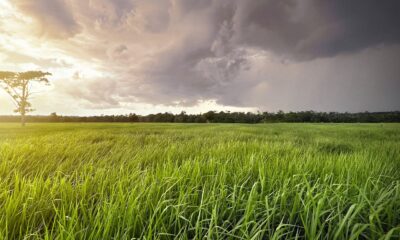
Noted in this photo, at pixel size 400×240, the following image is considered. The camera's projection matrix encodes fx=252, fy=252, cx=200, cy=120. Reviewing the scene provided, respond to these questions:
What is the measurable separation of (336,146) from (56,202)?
23.6 ft

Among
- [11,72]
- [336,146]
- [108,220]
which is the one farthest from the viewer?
[11,72]

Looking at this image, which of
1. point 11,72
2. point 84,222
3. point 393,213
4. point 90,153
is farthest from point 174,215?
point 11,72

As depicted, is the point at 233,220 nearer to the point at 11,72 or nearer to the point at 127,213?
the point at 127,213

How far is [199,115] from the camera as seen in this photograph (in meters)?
49.7

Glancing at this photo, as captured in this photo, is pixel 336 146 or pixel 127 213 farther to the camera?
pixel 336 146

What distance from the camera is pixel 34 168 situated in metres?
3.90

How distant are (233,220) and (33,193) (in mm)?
1739

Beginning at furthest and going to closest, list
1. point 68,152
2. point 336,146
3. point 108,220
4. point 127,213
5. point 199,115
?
point 199,115 → point 336,146 → point 68,152 → point 127,213 → point 108,220

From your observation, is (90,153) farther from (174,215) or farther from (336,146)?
(336,146)

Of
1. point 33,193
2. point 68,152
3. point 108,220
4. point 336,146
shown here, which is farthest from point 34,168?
point 336,146

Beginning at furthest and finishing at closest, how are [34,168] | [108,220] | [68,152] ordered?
[68,152] < [34,168] < [108,220]

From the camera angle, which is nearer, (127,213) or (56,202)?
(127,213)

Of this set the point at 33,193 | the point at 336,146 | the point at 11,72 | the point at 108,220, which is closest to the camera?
the point at 108,220

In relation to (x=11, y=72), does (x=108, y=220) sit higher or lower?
lower
